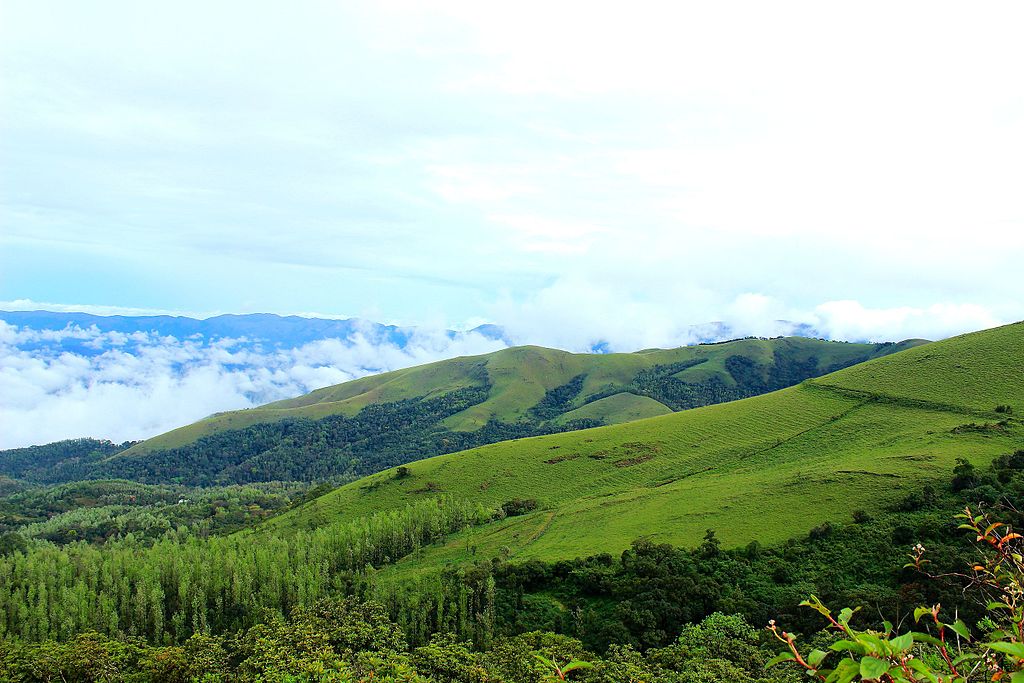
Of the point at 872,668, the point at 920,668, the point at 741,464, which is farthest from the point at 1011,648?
the point at 741,464

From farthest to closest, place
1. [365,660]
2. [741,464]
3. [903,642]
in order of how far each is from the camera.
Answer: [741,464]
[365,660]
[903,642]

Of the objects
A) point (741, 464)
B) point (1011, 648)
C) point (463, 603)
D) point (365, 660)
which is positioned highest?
point (1011, 648)

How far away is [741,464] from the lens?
107250 mm

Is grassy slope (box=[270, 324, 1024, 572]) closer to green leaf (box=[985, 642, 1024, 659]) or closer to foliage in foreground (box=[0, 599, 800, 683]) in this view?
foliage in foreground (box=[0, 599, 800, 683])

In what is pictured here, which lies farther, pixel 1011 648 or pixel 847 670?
pixel 847 670

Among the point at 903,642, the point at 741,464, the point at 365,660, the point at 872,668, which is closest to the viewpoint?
the point at 872,668

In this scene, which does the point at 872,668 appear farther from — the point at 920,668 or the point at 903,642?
the point at 920,668

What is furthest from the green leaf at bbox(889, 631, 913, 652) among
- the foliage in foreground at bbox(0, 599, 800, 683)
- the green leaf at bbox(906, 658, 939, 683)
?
the foliage in foreground at bbox(0, 599, 800, 683)

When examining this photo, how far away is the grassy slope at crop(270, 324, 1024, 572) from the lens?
81.9 metres

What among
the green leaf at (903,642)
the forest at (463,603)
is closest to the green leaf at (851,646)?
the green leaf at (903,642)

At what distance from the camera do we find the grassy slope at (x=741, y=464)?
81.9 m

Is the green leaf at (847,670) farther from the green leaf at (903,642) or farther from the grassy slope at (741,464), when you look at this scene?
the grassy slope at (741,464)

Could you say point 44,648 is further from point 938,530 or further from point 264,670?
point 938,530

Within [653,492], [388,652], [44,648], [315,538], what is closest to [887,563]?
[653,492]
